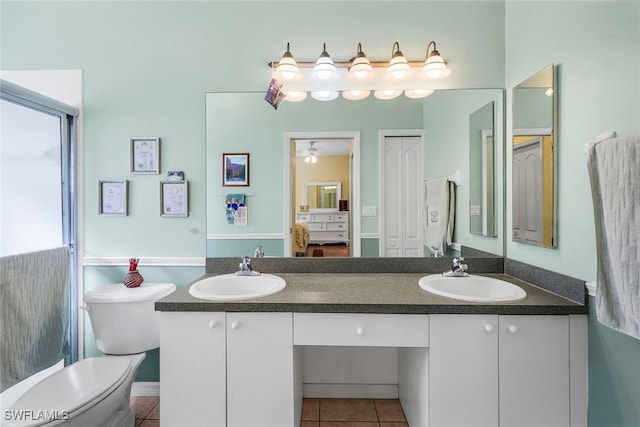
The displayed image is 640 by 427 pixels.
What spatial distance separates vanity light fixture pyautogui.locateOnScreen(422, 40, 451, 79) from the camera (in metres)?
1.79

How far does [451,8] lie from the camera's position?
73.6 inches

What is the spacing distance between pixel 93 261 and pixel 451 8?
2.69 m

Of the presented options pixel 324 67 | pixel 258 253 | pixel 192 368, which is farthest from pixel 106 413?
pixel 324 67

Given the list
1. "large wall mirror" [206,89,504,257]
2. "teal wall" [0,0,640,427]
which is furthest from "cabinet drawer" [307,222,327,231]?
"teal wall" [0,0,640,427]

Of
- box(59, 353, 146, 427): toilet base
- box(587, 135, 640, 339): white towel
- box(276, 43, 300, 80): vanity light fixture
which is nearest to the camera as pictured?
box(587, 135, 640, 339): white towel

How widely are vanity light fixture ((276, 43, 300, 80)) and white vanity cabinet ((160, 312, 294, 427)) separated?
135 cm

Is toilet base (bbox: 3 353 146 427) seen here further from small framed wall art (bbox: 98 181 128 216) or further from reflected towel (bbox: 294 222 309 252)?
reflected towel (bbox: 294 222 309 252)

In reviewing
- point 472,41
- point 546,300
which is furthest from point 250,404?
point 472,41

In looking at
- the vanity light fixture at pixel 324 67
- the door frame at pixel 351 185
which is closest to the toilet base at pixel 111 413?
the door frame at pixel 351 185

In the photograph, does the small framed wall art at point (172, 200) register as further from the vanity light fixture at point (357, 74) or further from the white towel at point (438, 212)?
the white towel at point (438, 212)

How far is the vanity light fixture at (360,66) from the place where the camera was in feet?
5.90

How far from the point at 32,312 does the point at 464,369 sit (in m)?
2.11

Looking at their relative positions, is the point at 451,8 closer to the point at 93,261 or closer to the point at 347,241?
the point at 347,241

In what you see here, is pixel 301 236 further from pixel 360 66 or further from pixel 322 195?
pixel 360 66
